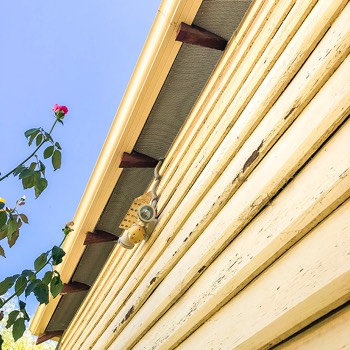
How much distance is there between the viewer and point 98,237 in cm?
440

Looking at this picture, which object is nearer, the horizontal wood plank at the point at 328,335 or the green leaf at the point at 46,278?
the horizontal wood plank at the point at 328,335

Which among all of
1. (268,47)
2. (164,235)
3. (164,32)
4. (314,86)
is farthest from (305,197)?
(164,32)

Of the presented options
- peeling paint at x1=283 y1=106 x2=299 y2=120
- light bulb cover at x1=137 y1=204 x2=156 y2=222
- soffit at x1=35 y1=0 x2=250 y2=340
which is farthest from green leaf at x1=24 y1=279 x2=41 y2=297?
soffit at x1=35 y1=0 x2=250 y2=340

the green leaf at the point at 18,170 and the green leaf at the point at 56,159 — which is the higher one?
the green leaf at the point at 56,159

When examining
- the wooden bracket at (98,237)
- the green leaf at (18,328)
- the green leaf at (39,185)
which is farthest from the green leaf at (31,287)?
the wooden bracket at (98,237)

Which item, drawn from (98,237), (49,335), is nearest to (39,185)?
(98,237)

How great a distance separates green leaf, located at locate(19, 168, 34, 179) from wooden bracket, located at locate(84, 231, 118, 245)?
2356 mm

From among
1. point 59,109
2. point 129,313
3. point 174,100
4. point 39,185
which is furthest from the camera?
point 174,100

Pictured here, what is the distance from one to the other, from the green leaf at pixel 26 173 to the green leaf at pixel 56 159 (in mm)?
121

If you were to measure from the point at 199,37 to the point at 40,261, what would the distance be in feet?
5.61

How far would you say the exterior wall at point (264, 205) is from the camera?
97cm

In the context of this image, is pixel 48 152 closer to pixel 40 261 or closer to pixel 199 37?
pixel 40 261

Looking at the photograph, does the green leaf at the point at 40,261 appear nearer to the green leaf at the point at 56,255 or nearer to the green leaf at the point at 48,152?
the green leaf at the point at 56,255

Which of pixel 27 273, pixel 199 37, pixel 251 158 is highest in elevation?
pixel 199 37
